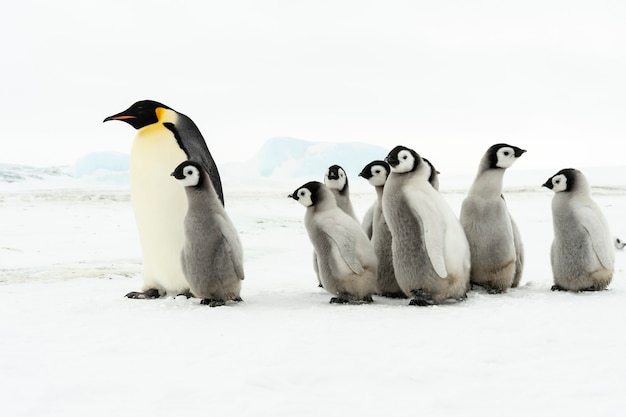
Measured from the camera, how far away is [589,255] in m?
4.45

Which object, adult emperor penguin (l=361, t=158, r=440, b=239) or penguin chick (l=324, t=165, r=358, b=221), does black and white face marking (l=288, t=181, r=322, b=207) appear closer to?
penguin chick (l=324, t=165, r=358, b=221)

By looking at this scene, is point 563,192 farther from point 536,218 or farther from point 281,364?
point 536,218

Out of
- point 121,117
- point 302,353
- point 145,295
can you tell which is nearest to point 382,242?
point 145,295

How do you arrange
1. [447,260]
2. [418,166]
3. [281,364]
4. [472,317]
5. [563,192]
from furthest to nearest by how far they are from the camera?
[563,192] → [418,166] → [447,260] → [472,317] → [281,364]

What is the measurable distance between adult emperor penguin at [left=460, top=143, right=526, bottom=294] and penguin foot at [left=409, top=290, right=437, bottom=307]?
645 millimetres

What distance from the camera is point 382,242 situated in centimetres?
452

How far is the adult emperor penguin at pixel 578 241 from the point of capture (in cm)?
446

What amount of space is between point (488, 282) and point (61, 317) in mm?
2780

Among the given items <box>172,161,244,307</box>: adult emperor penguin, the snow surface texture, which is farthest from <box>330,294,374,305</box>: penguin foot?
<box>172,161,244,307</box>: adult emperor penguin

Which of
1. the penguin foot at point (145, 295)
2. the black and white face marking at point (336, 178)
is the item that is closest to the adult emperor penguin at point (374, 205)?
the black and white face marking at point (336, 178)

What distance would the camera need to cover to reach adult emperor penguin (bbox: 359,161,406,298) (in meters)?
4.47

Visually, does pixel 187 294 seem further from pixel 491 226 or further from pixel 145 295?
pixel 491 226

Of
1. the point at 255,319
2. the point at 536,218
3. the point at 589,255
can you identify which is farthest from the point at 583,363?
the point at 536,218

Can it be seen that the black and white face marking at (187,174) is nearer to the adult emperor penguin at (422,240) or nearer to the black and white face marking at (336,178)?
the black and white face marking at (336,178)
